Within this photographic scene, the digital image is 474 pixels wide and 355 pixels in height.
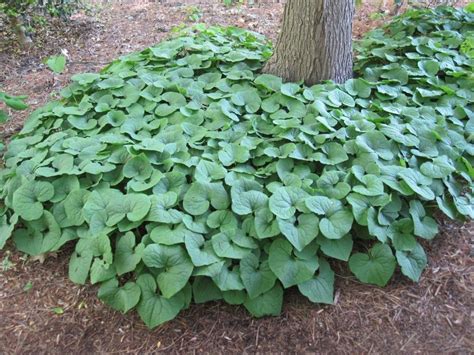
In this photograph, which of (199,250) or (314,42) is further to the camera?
(314,42)

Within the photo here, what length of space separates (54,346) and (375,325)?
1.55 m

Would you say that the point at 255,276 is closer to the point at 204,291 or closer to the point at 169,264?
the point at 204,291

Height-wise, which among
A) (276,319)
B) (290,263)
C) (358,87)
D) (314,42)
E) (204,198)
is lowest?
(276,319)

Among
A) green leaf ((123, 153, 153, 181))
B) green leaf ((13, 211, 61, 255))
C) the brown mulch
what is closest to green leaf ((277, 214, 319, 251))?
the brown mulch

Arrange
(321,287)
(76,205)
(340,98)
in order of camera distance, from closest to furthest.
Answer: (321,287)
(76,205)
(340,98)

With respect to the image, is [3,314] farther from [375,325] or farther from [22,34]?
[22,34]

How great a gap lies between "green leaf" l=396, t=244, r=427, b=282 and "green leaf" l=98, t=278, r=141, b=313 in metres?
Result: 1.32

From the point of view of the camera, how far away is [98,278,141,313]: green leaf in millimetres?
2033

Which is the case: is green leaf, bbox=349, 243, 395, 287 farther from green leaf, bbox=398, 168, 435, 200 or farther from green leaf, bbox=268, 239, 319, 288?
green leaf, bbox=398, 168, 435, 200

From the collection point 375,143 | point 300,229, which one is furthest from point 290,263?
point 375,143

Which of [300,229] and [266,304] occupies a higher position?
[300,229]

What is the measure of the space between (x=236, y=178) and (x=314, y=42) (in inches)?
55.8

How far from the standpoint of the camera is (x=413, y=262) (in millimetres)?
2184

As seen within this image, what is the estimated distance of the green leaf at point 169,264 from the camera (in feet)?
6.54
